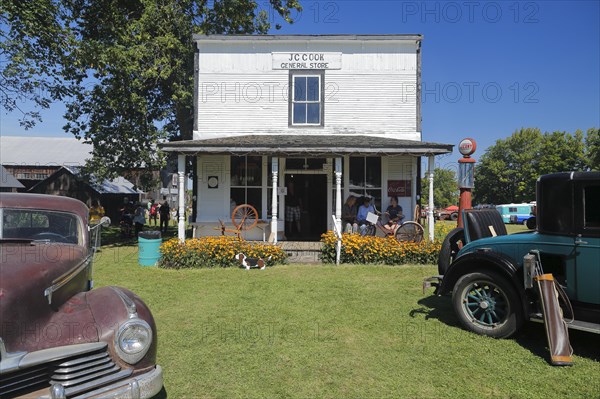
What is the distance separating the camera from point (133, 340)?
2.93 metres

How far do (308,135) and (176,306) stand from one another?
7870 millimetres

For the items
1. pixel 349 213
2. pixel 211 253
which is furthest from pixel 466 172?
pixel 211 253

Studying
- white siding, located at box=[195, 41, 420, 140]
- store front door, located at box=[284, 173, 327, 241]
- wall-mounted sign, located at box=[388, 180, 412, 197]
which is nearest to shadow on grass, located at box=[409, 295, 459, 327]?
wall-mounted sign, located at box=[388, 180, 412, 197]

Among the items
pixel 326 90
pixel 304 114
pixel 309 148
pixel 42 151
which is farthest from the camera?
pixel 42 151

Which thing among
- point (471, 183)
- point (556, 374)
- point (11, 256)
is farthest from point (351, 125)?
point (11, 256)

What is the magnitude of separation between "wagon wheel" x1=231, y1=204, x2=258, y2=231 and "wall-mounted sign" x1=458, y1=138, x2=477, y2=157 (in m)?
5.91

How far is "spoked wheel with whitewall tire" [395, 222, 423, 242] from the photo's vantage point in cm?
1109

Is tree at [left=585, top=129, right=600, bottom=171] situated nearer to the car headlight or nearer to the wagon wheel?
the wagon wheel

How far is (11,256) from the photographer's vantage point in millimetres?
3297

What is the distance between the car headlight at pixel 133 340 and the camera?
2859 millimetres

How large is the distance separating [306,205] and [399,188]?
3101 mm

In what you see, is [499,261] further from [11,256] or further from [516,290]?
[11,256]

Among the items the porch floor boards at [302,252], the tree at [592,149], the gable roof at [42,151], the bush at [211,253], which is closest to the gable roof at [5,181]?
the gable roof at [42,151]

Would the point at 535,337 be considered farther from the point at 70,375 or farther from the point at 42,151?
the point at 42,151
